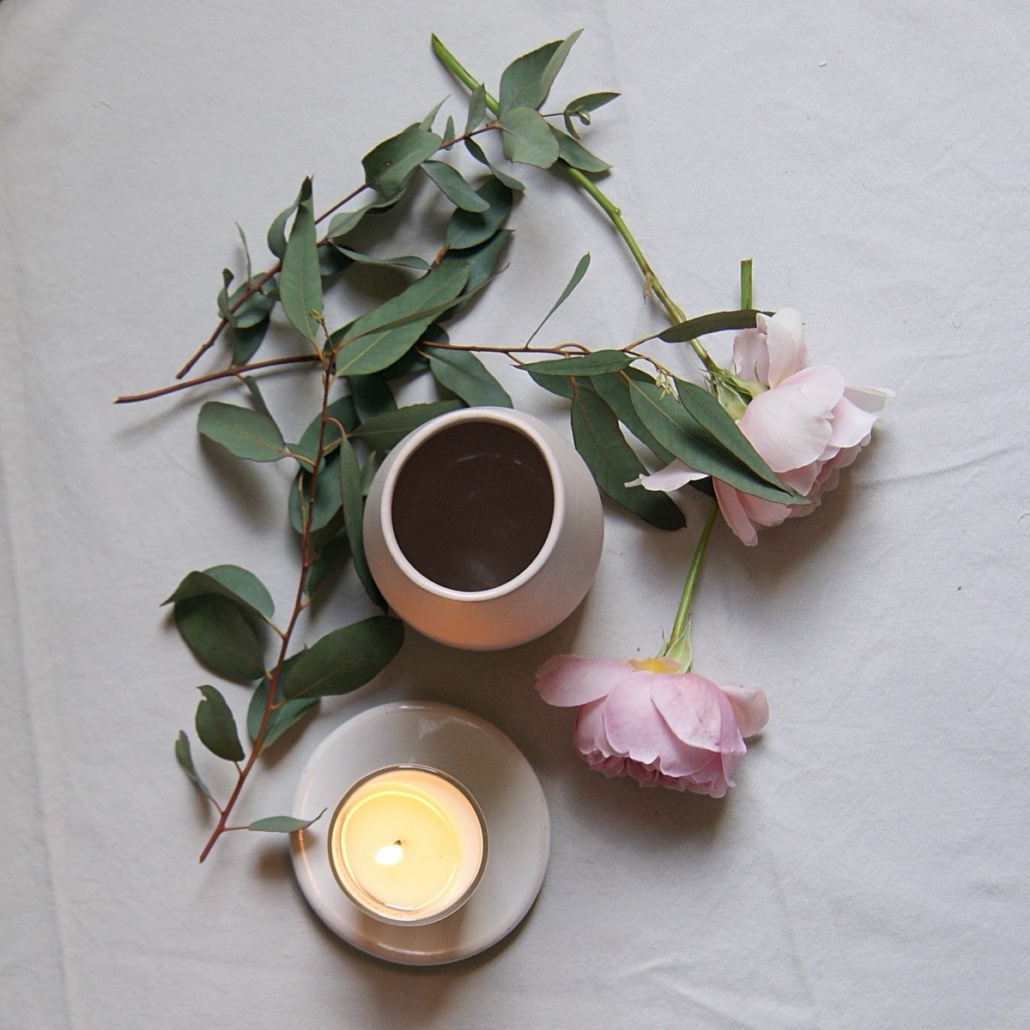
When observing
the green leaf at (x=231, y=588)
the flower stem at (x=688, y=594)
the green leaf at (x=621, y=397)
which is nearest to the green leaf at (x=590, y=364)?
the green leaf at (x=621, y=397)

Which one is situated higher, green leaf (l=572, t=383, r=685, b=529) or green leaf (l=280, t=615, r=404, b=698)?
green leaf (l=572, t=383, r=685, b=529)

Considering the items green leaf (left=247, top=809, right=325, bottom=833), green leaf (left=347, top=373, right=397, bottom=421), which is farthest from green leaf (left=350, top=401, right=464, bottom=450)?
green leaf (left=247, top=809, right=325, bottom=833)

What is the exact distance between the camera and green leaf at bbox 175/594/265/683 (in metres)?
0.64

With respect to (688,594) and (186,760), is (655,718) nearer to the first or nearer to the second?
(688,594)

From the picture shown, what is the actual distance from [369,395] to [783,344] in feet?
0.82

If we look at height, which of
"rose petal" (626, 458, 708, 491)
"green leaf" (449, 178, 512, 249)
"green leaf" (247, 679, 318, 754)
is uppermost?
"green leaf" (449, 178, 512, 249)

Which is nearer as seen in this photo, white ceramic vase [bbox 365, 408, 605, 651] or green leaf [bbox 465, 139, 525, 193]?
white ceramic vase [bbox 365, 408, 605, 651]

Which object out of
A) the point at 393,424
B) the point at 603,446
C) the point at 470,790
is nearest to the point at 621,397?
the point at 603,446

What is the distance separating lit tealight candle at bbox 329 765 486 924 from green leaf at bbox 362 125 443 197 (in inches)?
13.9

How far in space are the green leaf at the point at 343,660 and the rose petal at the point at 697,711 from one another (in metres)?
0.16

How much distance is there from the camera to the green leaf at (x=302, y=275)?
0.61m

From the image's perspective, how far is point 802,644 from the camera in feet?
2.15

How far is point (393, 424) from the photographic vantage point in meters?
0.63

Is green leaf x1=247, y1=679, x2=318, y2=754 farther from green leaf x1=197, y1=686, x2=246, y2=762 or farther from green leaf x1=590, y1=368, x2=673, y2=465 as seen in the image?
green leaf x1=590, y1=368, x2=673, y2=465
